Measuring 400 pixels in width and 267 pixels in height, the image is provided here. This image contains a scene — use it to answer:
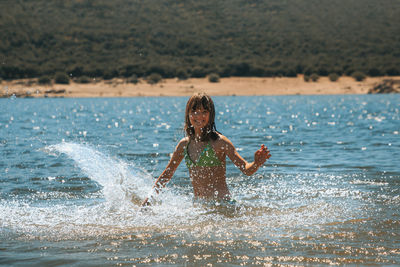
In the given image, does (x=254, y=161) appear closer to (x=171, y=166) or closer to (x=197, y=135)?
(x=197, y=135)

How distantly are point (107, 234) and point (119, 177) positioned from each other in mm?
2308

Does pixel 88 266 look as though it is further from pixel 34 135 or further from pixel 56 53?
pixel 56 53

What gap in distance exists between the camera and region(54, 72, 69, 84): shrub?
68250 mm

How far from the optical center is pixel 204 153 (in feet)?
20.0

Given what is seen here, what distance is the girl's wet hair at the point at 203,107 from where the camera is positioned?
19.4ft

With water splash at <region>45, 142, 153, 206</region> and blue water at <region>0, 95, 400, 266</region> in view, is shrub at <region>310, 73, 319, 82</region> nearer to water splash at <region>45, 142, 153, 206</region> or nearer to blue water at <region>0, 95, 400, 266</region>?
blue water at <region>0, 95, 400, 266</region>

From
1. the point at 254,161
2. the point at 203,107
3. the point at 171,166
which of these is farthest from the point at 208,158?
the point at 254,161

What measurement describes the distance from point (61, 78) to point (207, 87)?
1954 centimetres

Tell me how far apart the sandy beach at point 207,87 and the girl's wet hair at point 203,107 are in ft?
210

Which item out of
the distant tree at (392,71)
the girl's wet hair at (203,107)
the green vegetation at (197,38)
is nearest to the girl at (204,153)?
the girl's wet hair at (203,107)

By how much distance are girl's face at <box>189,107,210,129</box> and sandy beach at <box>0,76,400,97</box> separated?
64.1 m

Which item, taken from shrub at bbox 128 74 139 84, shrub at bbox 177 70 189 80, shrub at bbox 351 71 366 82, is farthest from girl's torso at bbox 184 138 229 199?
shrub at bbox 351 71 366 82

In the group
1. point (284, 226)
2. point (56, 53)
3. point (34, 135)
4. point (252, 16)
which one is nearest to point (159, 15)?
point (252, 16)

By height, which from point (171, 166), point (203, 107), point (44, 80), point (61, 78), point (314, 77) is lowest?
point (171, 166)
